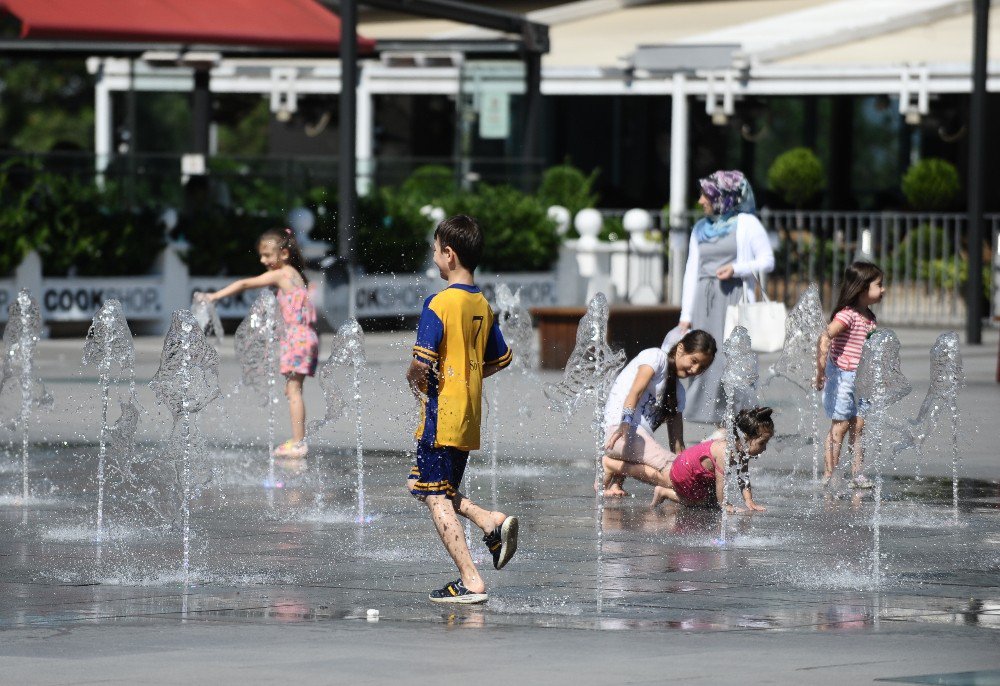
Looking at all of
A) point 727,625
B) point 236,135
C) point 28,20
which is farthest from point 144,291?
point 236,135

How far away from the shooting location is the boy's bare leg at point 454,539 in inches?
298

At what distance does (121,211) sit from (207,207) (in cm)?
120

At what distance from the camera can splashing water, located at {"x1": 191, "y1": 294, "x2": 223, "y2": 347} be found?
13.3 metres

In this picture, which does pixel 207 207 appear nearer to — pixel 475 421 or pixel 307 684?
pixel 475 421

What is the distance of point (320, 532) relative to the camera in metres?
9.55

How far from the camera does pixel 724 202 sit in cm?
1252

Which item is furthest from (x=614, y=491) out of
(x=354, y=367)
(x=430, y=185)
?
(x=430, y=185)

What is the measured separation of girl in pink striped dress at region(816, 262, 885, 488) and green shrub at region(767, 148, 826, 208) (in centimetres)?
1661

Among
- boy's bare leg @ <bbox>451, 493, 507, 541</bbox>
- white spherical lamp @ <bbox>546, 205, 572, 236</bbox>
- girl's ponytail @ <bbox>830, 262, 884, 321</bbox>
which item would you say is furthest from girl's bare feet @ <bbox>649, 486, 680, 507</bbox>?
white spherical lamp @ <bbox>546, 205, 572, 236</bbox>

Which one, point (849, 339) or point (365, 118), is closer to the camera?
point (849, 339)

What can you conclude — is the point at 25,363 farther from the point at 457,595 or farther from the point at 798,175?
the point at 798,175

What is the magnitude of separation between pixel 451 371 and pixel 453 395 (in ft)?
0.28

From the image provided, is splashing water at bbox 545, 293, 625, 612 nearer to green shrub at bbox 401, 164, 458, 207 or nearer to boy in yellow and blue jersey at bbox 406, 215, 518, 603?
boy in yellow and blue jersey at bbox 406, 215, 518, 603

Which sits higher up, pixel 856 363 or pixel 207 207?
pixel 207 207
